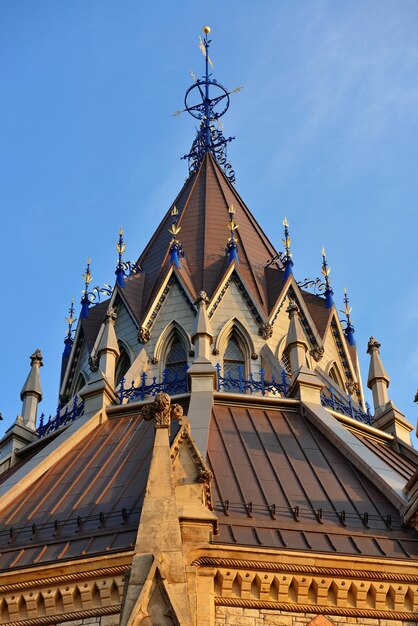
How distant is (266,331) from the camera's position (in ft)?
99.7

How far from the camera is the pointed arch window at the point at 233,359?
2941 centimetres

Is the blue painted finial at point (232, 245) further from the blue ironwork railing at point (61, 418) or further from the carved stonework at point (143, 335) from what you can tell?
the blue ironwork railing at point (61, 418)

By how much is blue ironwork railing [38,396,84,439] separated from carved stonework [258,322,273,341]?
5.28 meters

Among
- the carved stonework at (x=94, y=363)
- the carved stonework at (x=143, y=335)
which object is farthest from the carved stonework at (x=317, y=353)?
the carved stonework at (x=94, y=363)

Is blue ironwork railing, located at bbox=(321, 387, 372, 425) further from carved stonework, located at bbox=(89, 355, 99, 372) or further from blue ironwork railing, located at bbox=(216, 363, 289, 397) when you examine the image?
carved stonework, located at bbox=(89, 355, 99, 372)

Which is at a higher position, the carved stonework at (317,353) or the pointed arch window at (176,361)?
the carved stonework at (317,353)

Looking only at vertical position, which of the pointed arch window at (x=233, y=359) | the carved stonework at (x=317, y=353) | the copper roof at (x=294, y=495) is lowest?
the copper roof at (x=294, y=495)

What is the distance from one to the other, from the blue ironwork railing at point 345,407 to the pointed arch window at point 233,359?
2306mm

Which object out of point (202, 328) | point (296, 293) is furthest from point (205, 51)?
point (202, 328)

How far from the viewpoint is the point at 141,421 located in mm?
24922

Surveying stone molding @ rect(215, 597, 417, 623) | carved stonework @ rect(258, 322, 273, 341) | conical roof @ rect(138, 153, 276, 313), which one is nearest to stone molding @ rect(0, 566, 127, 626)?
stone molding @ rect(215, 597, 417, 623)

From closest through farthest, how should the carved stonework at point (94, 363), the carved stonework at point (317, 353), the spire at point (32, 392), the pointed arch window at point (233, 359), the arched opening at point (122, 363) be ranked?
1. the pointed arch window at point (233, 359)
2. the spire at point (32, 392)
3. the arched opening at point (122, 363)
4. the carved stonework at point (94, 363)
5. the carved stonework at point (317, 353)

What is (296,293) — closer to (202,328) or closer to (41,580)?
(202,328)

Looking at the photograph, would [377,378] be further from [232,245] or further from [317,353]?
[232,245]
